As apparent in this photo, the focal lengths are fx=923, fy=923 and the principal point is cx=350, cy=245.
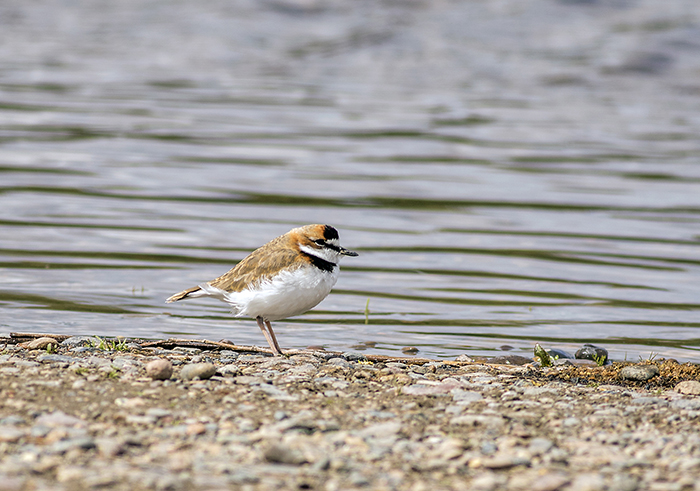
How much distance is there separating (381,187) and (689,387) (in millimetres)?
11025

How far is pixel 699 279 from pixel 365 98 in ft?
61.8

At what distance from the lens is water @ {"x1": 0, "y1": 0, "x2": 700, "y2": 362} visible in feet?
34.3

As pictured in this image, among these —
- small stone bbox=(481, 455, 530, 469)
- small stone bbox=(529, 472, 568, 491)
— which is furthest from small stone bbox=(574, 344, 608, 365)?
small stone bbox=(529, 472, 568, 491)

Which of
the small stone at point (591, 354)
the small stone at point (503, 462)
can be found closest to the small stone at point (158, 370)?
the small stone at point (503, 462)

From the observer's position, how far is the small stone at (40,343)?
24.7 ft

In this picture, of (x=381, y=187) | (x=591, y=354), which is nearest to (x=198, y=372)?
(x=591, y=354)

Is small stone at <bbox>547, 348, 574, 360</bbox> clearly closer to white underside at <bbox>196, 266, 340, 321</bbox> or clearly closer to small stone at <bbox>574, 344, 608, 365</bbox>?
small stone at <bbox>574, 344, 608, 365</bbox>

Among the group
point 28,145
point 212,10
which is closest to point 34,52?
point 212,10

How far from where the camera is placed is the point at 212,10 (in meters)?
49.7

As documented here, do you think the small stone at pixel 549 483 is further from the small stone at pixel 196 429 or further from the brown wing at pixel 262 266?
the brown wing at pixel 262 266

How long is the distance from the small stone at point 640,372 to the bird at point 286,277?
99.5 inches

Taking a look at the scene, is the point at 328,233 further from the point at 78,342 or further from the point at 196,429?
the point at 196,429

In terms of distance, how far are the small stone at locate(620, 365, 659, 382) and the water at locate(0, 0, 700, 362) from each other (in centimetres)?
149

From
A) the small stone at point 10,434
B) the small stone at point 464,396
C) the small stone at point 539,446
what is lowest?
the small stone at point 464,396
